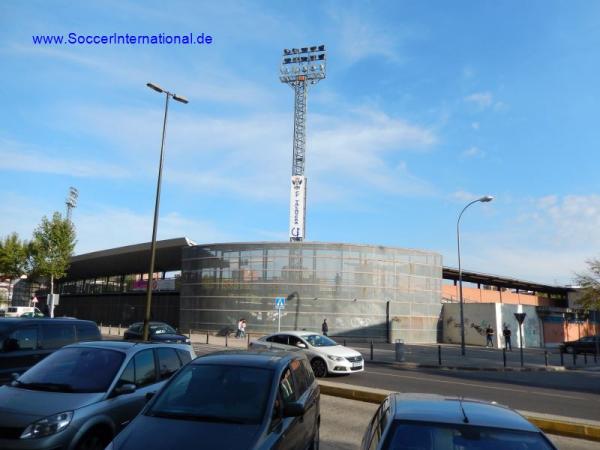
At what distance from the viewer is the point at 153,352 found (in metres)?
7.24

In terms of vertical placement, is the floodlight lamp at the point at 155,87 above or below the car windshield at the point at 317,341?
above

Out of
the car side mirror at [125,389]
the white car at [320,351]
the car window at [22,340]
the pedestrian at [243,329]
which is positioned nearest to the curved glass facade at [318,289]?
the pedestrian at [243,329]

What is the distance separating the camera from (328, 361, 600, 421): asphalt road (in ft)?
39.4

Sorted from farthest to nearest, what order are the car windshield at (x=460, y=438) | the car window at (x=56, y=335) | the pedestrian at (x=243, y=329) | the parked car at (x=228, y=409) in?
the pedestrian at (x=243, y=329) < the car window at (x=56, y=335) < the parked car at (x=228, y=409) < the car windshield at (x=460, y=438)

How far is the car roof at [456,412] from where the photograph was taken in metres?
3.54

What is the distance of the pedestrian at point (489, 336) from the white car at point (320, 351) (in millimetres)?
Answer: 27525

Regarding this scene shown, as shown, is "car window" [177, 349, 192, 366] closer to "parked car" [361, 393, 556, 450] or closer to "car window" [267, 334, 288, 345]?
"parked car" [361, 393, 556, 450]

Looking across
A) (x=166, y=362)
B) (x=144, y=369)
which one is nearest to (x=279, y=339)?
(x=166, y=362)

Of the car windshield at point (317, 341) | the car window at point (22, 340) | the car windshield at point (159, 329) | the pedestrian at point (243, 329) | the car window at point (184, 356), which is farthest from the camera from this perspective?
the pedestrian at point (243, 329)

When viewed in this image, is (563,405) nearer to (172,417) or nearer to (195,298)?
(172,417)

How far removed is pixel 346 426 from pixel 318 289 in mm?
30933

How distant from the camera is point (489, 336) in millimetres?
39969

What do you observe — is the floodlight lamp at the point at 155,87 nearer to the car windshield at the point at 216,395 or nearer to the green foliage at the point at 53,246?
the car windshield at the point at 216,395

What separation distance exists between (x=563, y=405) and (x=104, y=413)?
11541 millimetres
